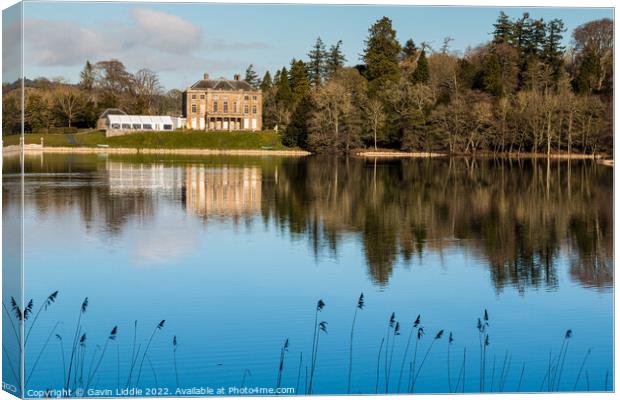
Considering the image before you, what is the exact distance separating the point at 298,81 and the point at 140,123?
45.3ft

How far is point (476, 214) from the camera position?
1588 centimetres

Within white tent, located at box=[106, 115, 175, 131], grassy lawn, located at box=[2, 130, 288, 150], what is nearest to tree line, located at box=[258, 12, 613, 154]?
grassy lawn, located at box=[2, 130, 288, 150]

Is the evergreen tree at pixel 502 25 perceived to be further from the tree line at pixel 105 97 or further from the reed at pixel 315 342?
the tree line at pixel 105 97

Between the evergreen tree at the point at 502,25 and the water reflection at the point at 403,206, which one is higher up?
the evergreen tree at the point at 502,25

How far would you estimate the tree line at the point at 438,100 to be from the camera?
18047 millimetres

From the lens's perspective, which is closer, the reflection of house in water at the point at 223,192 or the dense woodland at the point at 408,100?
the reflection of house in water at the point at 223,192

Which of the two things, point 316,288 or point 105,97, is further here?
point 105,97

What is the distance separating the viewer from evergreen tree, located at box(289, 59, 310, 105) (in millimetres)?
38938

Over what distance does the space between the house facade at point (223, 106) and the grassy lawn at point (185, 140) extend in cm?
275

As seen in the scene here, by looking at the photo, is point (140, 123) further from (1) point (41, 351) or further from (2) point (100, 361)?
(2) point (100, 361)

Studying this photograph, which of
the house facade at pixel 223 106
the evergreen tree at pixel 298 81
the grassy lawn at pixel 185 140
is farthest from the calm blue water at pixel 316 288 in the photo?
the house facade at pixel 223 106

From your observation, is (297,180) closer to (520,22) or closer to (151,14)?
(520,22)

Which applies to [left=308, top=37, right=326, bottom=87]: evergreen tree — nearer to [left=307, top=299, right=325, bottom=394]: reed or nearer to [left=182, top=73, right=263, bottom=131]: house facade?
[left=182, top=73, right=263, bottom=131]: house facade

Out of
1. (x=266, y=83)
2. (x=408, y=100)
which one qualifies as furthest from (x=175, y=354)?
(x=266, y=83)
